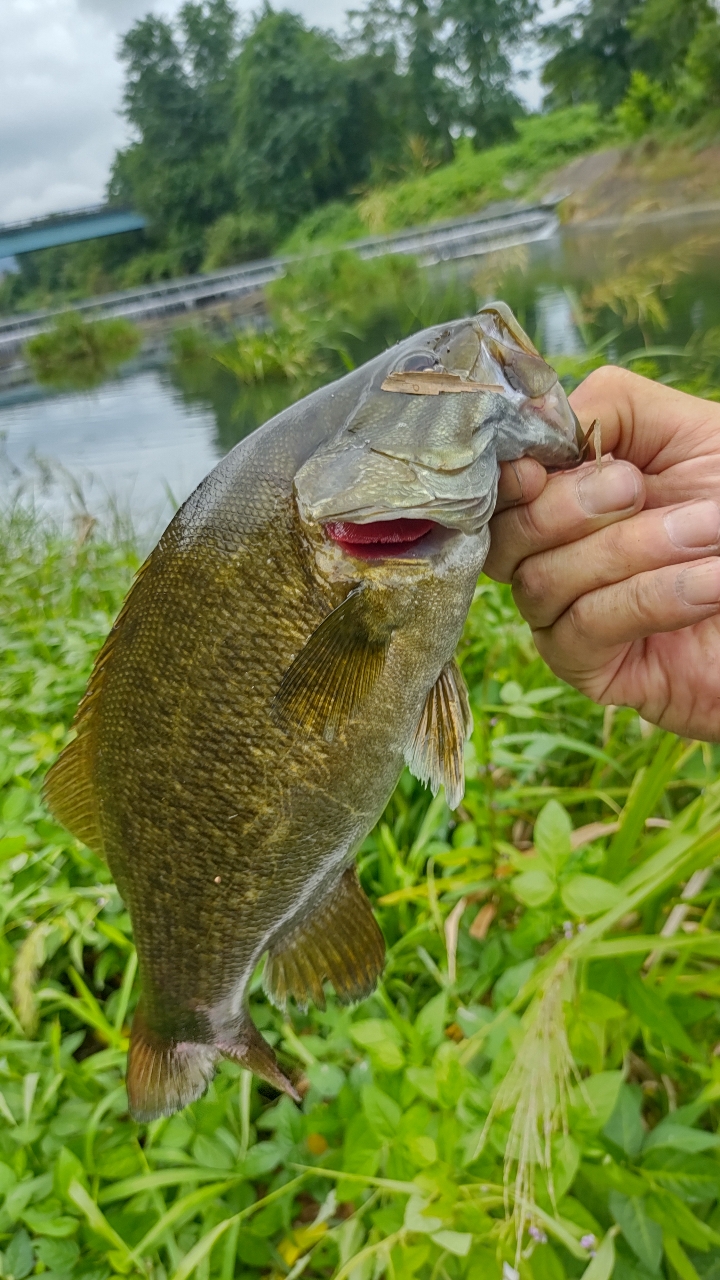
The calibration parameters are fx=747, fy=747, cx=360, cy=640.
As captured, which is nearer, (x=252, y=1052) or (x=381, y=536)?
(x=381, y=536)

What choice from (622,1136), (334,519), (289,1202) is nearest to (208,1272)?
(289,1202)

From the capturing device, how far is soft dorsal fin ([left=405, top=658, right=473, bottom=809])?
1.41 metres

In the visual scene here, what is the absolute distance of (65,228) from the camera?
47.5 metres

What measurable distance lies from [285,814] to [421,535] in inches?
22.0

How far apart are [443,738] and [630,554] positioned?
48cm

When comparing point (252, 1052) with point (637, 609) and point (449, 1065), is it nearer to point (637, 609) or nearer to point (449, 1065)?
point (449, 1065)

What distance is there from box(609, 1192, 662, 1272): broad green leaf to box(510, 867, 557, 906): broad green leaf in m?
0.46

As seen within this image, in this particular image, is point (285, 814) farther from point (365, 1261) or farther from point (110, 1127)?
point (110, 1127)

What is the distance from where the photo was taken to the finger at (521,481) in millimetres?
1315

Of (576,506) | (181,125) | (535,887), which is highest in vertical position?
(181,125)

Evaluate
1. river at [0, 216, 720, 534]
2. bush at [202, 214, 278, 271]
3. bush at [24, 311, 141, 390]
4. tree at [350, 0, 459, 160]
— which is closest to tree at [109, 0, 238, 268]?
bush at [202, 214, 278, 271]

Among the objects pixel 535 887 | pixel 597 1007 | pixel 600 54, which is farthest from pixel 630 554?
pixel 600 54

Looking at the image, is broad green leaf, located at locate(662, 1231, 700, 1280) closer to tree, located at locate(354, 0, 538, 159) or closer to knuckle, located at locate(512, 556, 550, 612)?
knuckle, located at locate(512, 556, 550, 612)

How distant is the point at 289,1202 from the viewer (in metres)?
1.53
